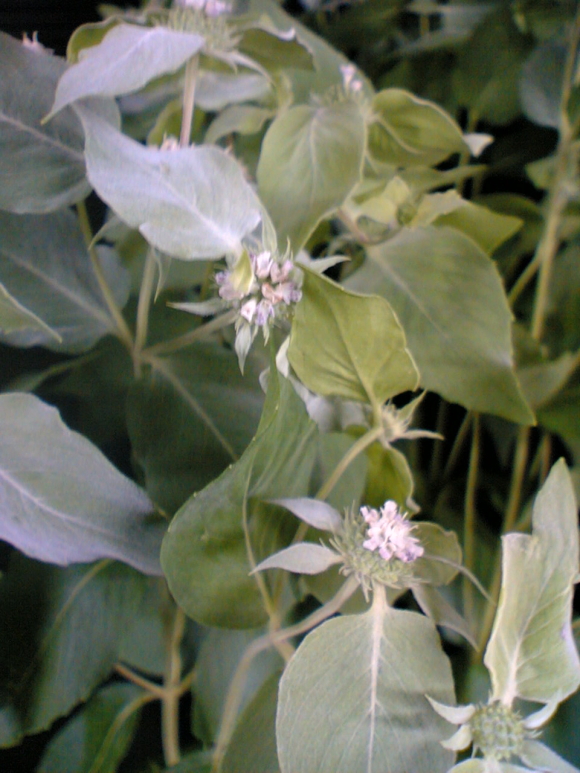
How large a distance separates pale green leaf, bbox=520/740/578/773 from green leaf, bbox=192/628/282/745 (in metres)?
0.13

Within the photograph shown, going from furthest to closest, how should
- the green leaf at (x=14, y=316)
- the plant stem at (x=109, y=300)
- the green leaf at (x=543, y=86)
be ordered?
1. the green leaf at (x=543, y=86)
2. the plant stem at (x=109, y=300)
3. the green leaf at (x=14, y=316)

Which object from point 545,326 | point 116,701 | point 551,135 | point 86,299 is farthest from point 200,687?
point 551,135

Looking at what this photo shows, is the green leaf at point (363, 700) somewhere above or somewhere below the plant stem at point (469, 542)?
above

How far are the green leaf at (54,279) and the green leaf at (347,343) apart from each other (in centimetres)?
15

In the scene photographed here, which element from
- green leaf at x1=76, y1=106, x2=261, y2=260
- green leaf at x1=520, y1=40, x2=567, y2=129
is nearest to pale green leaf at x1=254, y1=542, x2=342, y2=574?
green leaf at x1=76, y1=106, x2=261, y2=260

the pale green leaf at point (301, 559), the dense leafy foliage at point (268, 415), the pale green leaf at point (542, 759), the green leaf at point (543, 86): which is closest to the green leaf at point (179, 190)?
the dense leafy foliage at point (268, 415)

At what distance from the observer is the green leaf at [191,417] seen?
260mm

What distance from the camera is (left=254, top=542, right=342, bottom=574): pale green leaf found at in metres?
0.20

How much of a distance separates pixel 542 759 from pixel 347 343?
163 millimetres

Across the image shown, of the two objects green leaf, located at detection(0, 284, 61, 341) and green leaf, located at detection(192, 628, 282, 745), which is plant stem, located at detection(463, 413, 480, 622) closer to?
green leaf, located at detection(192, 628, 282, 745)

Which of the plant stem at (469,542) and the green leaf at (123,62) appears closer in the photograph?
the green leaf at (123,62)

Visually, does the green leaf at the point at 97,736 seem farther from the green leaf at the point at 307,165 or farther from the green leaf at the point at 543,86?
the green leaf at the point at 543,86

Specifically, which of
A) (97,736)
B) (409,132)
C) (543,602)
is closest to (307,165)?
(409,132)

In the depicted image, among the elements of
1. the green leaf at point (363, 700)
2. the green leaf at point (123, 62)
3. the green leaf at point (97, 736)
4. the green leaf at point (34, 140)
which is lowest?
the green leaf at point (97, 736)
